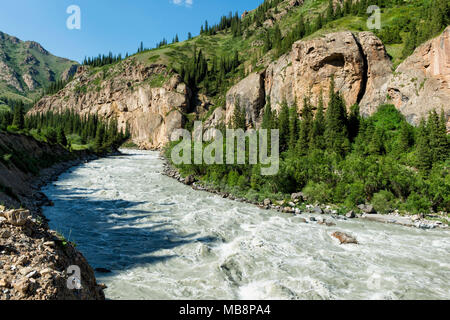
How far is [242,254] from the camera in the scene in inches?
455

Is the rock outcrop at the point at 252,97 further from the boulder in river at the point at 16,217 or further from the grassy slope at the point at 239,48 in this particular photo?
the boulder in river at the point at 16,217

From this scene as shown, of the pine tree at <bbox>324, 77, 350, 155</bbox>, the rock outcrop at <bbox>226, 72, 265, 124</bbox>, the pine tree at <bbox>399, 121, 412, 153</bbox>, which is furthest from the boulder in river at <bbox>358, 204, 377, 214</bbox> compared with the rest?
the rock outcrop at <bbox>226, 72, 265, 124</bbox>

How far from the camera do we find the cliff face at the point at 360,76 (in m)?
31.5

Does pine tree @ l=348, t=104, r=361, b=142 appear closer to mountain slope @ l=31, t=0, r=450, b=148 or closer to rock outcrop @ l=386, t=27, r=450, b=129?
mountain slope @ l=31, t=0, r=450, b=148

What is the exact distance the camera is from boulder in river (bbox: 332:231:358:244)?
13.3 meters

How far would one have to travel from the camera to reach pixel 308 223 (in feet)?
55.0

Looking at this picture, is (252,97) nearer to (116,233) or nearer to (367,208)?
(367,208)

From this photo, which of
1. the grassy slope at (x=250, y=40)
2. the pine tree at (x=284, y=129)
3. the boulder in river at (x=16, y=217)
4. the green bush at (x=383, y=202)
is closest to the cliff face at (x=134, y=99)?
the grassy slope at (x=250, y=40)

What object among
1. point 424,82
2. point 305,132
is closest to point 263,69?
point 305,132

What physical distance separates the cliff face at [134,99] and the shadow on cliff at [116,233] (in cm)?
8785

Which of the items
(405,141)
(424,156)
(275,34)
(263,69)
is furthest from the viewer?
(275,34)

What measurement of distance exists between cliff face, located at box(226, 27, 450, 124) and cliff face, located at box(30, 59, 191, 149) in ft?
160

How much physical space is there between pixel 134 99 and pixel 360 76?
332 feet

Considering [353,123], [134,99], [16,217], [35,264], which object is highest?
[134,99]
